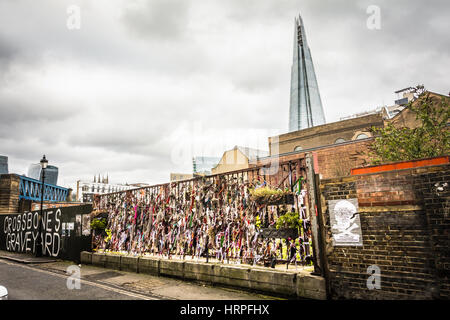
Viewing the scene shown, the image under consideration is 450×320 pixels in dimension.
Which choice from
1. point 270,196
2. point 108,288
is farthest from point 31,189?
point 270,196

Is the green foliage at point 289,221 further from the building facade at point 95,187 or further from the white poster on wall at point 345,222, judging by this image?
the building facade at point 95,187

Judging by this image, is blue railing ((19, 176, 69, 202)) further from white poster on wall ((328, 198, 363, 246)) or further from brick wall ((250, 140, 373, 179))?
brick wall ((250, 140, 373, 179))

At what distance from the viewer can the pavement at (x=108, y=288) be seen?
18.4ft

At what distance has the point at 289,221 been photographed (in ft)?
17.9

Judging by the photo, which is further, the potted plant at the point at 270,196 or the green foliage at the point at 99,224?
the green foliage at the point at 99,224

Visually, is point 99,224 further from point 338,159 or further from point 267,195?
point 338,159

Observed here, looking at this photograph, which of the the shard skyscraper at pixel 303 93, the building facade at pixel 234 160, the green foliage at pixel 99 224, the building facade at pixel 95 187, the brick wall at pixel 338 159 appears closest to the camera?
the green foliage at pixel 99 224

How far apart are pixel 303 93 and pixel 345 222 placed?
6363cm

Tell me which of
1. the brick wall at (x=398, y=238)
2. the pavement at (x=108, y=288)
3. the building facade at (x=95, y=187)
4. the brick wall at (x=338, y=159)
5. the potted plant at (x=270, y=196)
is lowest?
the pavement at (x=108, y=288)

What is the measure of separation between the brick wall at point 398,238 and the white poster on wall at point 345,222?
0.28 feet

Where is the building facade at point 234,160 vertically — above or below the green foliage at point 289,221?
→ above

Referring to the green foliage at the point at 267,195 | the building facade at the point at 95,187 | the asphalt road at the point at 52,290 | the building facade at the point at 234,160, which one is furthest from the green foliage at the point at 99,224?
the building facade at the point at 95,187

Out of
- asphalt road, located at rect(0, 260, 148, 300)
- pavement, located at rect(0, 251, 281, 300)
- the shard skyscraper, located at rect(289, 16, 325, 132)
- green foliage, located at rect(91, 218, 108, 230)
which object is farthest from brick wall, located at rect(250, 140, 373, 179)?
the shard skyscraper, located at rect(289, 16, 325, 132)
